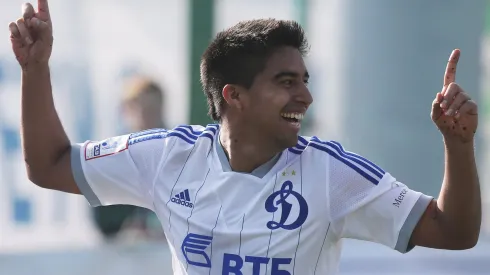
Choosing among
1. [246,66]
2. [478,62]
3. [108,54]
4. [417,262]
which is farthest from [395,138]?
[246,66]

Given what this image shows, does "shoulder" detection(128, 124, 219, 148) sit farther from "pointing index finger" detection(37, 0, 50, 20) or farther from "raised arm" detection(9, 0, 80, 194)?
"pointing index finger" detection(37, 0, 50, 20)

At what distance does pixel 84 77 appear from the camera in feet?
23.6

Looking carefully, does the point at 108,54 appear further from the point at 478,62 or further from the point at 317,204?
the point at 317,204

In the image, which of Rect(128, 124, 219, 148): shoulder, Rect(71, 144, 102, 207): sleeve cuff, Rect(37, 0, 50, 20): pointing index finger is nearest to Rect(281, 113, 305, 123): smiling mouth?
Rect(128, 124, 219, 148): shoulder

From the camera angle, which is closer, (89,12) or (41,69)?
(41,69)

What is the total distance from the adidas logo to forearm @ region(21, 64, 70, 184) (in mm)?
459

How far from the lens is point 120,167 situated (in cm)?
338

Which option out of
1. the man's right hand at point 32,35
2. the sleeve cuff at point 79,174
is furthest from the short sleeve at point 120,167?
the man's right hand at point 32,35

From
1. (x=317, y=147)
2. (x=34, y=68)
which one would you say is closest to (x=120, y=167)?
(x=34, y=68)

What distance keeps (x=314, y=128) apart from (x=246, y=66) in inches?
228

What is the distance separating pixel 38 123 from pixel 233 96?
653mm

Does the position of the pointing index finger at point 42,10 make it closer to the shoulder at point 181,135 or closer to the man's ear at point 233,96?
the shoulder at point 181,135

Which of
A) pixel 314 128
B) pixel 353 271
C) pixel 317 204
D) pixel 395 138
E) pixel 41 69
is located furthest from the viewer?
pixel 314 128

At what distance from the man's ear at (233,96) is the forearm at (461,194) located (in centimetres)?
69
